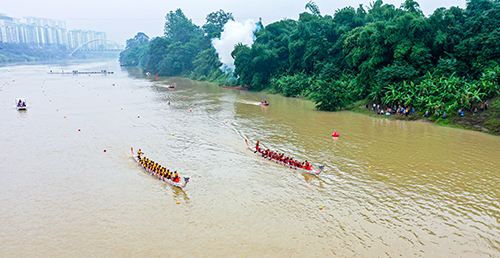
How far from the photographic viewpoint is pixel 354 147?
24328mm

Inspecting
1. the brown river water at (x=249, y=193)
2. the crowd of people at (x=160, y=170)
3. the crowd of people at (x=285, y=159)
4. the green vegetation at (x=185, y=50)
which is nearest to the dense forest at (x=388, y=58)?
the brown river water at (x=249, y=193)

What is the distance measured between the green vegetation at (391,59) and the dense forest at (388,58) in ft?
0.30

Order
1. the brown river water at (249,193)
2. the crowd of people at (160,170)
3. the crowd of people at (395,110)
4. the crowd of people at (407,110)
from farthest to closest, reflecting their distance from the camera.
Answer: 1. the crowd of people at (395,110)
2. the crowd of people at (407,110)
3. the crowd of people at (160,170)
4. the brown river water at (249,193)

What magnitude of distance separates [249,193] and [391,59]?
27.1 m

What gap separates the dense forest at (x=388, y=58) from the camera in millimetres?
30484

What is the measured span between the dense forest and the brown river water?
4.37 m

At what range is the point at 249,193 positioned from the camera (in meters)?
17.1

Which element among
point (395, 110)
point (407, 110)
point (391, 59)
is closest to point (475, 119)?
point (407, 110)

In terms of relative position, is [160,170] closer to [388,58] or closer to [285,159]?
[285,159]

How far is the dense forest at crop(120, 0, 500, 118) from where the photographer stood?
30.5 m

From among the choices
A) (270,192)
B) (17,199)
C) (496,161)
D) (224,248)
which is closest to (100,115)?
(17,199)

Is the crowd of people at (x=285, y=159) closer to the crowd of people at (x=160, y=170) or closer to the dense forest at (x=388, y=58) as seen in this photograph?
the crowd of people at (x=160, y=170)

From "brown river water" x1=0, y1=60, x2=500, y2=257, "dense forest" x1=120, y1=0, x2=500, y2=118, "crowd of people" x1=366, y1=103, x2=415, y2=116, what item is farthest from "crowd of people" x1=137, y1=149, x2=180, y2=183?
"crowd of people" x1=366, y1=103, x2=415, y2=116

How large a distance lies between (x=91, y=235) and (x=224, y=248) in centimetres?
549
